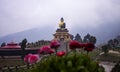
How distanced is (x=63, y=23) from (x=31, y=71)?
6453cm

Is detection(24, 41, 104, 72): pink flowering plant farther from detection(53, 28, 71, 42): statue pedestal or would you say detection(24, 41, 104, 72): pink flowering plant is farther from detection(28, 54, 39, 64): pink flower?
detection(53, 28, 71, 42): statue pedestal

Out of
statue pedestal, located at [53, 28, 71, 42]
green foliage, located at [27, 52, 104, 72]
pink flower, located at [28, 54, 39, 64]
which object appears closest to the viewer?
green foliage, located at [27, 52, 104, 72]

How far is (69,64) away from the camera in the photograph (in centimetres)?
604

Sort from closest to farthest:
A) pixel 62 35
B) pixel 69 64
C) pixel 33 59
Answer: pixel 69 64 → pixel 33 59 → pixel 62 35

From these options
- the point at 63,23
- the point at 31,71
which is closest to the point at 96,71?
the point at 31,71

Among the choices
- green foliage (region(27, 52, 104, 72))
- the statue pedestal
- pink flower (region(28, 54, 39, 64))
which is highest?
the statue pedestal

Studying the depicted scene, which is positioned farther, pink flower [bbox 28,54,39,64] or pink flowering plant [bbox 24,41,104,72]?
pink flower [bbox 28,54,39,64]

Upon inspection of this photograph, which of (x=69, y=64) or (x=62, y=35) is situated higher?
(x=62, y=35)

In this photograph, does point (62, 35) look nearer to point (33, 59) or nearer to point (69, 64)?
point (33, 59)

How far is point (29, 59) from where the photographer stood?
6.85m

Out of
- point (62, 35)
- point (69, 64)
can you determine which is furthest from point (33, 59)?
point (62, 35)

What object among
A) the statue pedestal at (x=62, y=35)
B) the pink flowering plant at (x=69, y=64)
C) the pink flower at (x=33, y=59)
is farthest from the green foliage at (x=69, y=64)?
the statue pedestal at (x=62, y=35)

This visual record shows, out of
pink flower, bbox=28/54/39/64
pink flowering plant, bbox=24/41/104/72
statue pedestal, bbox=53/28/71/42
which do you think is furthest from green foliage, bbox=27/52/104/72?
statue pedestal, bbox=53/28/71/42

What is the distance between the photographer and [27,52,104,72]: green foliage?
6043 millimetres
